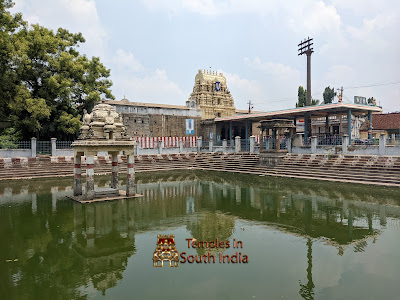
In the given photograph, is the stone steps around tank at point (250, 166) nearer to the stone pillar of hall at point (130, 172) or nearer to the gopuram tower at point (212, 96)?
the stone pillar of hall at point (130, 172)

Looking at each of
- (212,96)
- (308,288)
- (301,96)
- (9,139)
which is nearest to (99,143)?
(308,288)

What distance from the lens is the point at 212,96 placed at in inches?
1768

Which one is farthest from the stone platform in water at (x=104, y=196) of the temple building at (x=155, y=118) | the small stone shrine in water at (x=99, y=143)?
the temple building at (x=155, y=118)

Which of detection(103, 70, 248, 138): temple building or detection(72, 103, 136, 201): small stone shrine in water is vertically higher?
detection(103, 70, 248, 138): temple building

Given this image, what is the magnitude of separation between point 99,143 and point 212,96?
33041 millimetres

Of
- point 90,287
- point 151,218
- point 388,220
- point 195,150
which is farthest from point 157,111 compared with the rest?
point 90,287

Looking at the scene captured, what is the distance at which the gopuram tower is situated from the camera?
4372cm

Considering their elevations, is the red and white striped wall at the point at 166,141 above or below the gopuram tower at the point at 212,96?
below

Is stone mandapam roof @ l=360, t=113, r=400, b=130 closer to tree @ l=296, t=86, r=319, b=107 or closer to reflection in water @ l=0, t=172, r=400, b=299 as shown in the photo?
tree @ l=296, t=86, r=319, b=107

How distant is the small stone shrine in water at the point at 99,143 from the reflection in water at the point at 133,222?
95 cm

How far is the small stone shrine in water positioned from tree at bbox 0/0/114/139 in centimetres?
1302

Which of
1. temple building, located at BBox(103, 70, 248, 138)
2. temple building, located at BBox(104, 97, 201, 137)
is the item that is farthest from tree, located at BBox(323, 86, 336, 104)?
temple building, located at BBox(104, 97, 201, 137)

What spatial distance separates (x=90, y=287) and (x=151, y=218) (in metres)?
4.94

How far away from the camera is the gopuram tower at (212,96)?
43719mm
